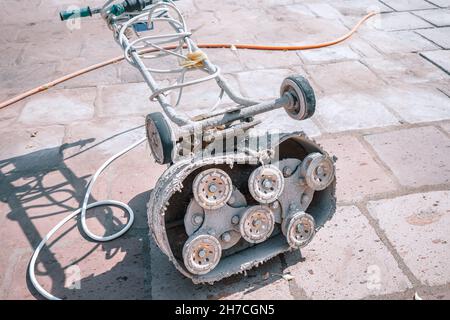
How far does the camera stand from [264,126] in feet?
15.1

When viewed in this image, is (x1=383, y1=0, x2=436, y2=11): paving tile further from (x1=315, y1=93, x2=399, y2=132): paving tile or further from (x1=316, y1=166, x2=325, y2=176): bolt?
(x1=316, y1=166, x2=325, y2=176): bolt

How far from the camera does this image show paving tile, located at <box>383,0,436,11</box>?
7.65m

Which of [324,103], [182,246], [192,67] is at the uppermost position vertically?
[192,67]

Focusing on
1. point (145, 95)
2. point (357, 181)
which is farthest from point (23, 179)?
point (357, 181)

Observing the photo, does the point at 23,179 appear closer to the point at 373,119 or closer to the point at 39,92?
the point at 39,92

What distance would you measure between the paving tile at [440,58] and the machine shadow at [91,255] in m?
4.00

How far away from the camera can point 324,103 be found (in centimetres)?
504

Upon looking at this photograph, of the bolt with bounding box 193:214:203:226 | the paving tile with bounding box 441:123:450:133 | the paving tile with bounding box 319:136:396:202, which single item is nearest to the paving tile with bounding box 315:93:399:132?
the paving tile with bounding box 319:136:396:202

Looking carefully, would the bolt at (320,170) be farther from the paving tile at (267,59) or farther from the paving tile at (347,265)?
the paving tile at (267,59)

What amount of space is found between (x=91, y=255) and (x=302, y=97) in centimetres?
184

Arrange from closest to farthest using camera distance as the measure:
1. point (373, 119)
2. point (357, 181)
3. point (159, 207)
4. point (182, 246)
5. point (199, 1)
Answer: point (159, 207)
point (182, 246)
point (357, 181)
point (373, 119)
point (199, 1)

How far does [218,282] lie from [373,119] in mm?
2626

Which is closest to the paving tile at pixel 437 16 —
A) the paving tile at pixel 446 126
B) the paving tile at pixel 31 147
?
the paving tile at pixel 446 126

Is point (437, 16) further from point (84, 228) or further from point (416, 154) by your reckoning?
point (84, 228)
